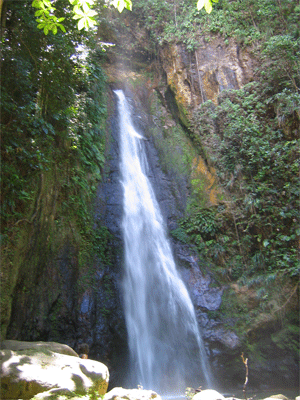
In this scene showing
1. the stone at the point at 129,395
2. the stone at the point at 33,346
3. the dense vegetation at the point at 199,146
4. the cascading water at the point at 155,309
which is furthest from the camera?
the cascading water at the point at 155,309

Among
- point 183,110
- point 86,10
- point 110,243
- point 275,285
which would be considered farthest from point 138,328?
point 183,110

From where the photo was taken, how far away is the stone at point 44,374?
9.72ft

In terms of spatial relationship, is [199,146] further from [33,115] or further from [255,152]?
[33,115]

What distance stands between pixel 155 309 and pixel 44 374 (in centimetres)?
540

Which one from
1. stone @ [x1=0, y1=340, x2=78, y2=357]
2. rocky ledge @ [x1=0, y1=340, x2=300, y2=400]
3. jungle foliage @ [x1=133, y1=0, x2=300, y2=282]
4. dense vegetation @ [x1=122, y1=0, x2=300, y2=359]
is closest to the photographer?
rocky ledge @ [x1=0, y1=340, x2=300, y2=400]

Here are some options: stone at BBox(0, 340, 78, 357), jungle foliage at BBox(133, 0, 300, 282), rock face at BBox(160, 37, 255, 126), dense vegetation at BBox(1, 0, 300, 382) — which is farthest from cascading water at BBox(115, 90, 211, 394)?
rock face at BBox(160, 37, 255, 126)

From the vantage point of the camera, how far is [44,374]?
123 inches

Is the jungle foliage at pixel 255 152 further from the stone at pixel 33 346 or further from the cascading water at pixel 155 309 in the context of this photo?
the stone at pixel 33 346

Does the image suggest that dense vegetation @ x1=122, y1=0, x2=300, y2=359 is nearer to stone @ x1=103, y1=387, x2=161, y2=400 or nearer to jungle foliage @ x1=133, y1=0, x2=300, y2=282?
jungle foliage @ x1=133, y1=0, x2=300, y2=282

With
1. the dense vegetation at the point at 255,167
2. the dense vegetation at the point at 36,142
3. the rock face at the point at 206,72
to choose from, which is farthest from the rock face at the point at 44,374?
the rock face at the point at 206,72

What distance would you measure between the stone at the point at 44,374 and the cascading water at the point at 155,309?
411cm

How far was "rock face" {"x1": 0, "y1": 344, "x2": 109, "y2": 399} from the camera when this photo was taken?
296 cm

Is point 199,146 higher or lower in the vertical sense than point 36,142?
higher

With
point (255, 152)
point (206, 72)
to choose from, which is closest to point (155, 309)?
point (255, 152)
